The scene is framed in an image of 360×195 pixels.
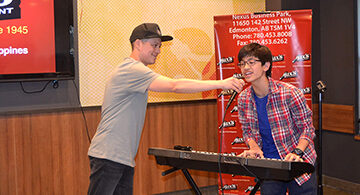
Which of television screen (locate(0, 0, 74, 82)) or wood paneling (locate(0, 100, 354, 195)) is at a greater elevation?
television screen (locate(0, 0, 74, 82))

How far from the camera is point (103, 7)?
15.5ft

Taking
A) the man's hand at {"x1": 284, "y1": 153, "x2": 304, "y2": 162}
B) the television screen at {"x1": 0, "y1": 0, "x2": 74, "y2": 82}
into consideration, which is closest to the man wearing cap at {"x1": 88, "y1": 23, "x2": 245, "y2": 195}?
the man's hand at {"x1": 284, "y1": 153, "x2": 304, "y2": 162}

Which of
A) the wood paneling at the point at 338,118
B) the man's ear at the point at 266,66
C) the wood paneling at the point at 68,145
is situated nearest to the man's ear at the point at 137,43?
the man's ear at the point at 266,66

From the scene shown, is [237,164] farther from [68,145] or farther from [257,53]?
[68,145]

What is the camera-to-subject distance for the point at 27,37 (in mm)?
4184

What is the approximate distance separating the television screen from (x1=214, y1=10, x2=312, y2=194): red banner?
64.1 inches

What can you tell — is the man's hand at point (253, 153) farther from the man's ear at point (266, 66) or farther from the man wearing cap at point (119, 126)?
the man wearing cap at point (119, 126)

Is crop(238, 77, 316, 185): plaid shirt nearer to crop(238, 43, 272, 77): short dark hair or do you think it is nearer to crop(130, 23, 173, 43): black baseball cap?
crop(238, 43, 272, 77): short dark hair

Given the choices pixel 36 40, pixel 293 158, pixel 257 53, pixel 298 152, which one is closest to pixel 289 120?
pixel 298 152

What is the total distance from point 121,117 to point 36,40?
75.4 inches

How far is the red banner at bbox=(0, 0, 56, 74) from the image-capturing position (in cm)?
409

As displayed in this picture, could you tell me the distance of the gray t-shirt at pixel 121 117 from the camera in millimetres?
2736

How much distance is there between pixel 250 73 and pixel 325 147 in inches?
122

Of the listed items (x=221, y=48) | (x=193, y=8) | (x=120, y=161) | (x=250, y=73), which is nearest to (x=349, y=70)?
(x=221, y=48)
